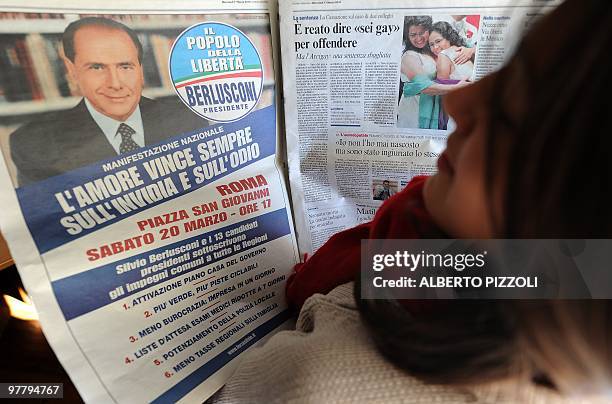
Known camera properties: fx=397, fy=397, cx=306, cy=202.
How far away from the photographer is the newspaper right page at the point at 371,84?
17.4 inches

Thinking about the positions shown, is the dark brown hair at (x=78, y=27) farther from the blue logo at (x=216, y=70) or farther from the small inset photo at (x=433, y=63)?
the small inset photo at (x=433, y=63)

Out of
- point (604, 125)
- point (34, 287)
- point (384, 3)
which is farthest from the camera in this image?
point (384, 3)

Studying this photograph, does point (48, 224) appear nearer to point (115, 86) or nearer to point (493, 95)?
point (115, 86)

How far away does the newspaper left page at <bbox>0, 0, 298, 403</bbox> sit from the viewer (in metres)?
0.30

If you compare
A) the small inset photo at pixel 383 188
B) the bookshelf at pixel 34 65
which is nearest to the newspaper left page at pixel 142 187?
the bookshelf at pixel 34 65

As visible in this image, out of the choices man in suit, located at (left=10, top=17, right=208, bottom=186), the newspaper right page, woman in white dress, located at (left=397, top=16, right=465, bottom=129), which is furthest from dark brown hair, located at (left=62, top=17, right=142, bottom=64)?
woman in white dress, located at (left=397, top=16, right=465, bottom=129)

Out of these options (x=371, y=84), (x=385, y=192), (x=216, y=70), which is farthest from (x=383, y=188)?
(x=216, y=70)

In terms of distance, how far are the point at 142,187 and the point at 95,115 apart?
0.07 m

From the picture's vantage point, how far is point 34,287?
0.31 meters

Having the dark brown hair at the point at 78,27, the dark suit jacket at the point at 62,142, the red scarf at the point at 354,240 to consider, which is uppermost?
the dark brown hair at the point at 78,27

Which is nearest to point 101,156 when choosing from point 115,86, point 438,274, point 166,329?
point 115,86

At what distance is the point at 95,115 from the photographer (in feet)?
1.08

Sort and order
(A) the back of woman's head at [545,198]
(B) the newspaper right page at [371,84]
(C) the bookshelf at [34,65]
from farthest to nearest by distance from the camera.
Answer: (B) the newspaper right page at [371,84], (C) the bookshelf at [34,65], (A) the back of woman's head at [545,198]

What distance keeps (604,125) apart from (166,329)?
361mm
